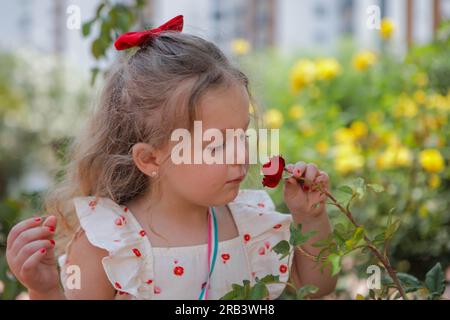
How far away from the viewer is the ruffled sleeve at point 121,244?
4.19ft

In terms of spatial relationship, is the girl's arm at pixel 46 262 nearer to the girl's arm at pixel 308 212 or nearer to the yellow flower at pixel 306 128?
the girl's arm at pixel 308 212

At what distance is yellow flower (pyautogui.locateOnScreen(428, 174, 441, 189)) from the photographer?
8.38 feet

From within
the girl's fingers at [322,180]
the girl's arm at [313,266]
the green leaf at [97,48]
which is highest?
the green leaf at [97,48]

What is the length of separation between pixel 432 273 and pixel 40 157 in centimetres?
687

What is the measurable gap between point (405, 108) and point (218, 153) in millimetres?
1813

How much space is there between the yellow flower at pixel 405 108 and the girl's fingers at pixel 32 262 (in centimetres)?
192

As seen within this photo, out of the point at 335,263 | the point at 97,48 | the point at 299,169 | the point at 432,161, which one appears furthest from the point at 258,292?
the point at 432,161

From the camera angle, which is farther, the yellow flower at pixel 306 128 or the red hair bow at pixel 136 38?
the yellow flower at pixel 306 128

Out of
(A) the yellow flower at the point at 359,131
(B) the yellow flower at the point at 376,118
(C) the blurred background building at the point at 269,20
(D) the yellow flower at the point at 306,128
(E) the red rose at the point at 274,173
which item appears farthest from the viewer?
(C) the blurred background building at the point at 269,20

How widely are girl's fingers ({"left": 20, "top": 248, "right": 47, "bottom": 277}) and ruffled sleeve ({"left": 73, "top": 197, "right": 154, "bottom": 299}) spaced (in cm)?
9

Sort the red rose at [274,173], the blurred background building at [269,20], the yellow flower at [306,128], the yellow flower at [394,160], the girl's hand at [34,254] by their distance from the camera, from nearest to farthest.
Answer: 1. the red rose at [274,173]
2. the girl's hand at [34,254]
3. the yellow flower at [394,160]
4. the yellow flower at [306,128]
5. the blurred background building at [269,20]

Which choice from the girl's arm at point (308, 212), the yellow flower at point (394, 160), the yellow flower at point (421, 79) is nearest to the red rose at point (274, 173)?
the girl's arm at point (308, 212)

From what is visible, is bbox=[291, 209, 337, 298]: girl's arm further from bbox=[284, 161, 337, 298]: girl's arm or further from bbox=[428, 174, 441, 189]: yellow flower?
bbox=[428, 174, 441, 189]: yellow flower
